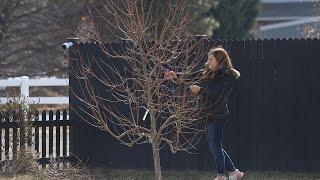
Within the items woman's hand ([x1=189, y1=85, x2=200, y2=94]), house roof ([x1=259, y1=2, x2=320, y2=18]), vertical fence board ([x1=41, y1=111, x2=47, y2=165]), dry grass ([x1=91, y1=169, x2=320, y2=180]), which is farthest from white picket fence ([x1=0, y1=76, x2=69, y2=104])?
Result: house roof ([x1=259, y1=2, x2=320, y2=18])

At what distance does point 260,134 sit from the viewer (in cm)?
968

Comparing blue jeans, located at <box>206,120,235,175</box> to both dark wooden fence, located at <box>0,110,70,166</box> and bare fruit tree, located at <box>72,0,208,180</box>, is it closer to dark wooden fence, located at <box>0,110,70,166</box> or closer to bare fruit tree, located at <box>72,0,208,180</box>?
bare fruit tree, located at <box>72,0,208,180</box>

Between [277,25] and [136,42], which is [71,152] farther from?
[277,25]

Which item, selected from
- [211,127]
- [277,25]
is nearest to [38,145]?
[211,127]

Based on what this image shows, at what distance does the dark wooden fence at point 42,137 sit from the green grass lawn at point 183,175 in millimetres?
652

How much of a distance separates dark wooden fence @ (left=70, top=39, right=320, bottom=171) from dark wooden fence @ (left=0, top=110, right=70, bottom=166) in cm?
157

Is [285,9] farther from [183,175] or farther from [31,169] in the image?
[31,169]

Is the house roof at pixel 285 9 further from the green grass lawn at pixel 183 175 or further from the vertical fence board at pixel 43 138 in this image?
the vertical fence board at pixel 43 138

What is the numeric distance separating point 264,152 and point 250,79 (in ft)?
3.38

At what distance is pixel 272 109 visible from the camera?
965 centimetres

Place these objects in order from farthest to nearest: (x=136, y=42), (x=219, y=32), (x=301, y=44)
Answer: (x=219, y=32)
(x=301, y=44)
(x=136, y=42)

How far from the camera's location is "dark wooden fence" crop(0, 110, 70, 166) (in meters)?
9.90

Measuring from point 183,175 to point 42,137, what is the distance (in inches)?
84.9

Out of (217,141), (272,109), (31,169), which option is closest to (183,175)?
(272,109)
